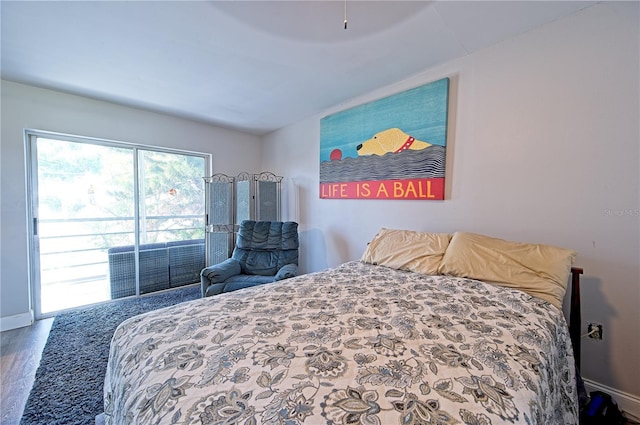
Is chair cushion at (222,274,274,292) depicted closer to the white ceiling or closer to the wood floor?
the wood floor

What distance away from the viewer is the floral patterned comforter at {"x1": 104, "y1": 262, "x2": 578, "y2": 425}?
2.16 feet

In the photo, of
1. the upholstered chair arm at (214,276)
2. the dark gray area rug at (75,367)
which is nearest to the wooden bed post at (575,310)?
the upholstered chair arm at (214,276)

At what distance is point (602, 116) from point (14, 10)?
3751mm

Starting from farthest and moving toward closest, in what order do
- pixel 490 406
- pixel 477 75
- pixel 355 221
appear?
pixel 355 221 < pixel 477 75 < pixel 490 406

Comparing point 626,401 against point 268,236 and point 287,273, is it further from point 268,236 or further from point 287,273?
point 268,236

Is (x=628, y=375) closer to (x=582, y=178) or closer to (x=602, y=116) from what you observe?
(x=582, y=178)

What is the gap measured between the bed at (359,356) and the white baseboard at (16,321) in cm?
253

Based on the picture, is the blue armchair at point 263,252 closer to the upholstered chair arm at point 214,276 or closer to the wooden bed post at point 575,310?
the upholstered chair arm at point 214,276

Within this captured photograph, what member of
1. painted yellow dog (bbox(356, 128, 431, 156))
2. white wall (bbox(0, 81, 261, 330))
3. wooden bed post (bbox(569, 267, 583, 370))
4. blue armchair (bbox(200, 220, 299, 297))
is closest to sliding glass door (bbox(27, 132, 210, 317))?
white wall (bbox(0, 81, 261, 330))

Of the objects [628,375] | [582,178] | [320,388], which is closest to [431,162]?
[582,178]

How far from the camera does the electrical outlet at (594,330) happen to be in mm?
1603

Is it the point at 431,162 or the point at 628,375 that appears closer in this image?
the point at 628,375

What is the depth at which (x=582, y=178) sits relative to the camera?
163 cm

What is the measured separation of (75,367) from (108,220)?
186 centimetres
